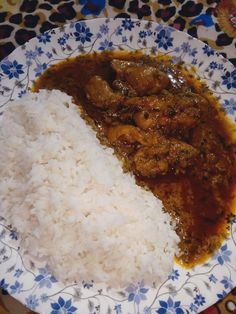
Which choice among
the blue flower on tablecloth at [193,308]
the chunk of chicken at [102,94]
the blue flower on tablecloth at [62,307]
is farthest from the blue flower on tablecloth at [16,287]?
the chunk of chicken at [102,94]

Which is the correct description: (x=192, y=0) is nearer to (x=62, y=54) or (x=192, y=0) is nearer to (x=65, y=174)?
(x=62, y=54)

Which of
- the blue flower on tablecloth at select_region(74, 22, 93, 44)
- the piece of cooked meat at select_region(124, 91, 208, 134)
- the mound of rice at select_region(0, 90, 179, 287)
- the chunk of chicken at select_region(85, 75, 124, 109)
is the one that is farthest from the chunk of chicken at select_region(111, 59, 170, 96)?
the mound of rice at select_region(0, 90, 179, 287)

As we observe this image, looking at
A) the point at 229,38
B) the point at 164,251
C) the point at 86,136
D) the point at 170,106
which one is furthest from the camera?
A: the point at 229,38

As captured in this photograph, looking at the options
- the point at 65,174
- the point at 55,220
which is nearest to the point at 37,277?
the point at 55,220

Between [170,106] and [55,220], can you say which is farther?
[170,106]

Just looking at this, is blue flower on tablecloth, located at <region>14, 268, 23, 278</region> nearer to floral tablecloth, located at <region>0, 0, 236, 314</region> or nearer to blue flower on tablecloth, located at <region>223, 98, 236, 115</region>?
floral tablecloth, located at <region>0, 0, 236, 314</region>

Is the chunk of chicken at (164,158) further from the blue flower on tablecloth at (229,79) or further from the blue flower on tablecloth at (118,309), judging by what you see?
A: the blue flower on tablecloth at (118,309)

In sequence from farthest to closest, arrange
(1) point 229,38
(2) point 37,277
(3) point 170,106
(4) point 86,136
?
(1) point 229,38
(3) point 170,106
(4) point 86,136
(2) point 37,277

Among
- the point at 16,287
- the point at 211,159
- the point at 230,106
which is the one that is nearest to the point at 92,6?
the point at 230,106
